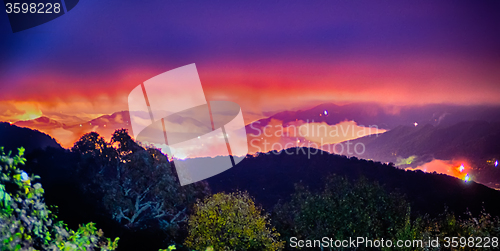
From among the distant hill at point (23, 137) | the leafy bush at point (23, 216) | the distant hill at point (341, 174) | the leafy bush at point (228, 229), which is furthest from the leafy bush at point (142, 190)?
the distant hill at point (341, 174)

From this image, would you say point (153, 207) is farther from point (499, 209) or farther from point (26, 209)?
point (499, 209)

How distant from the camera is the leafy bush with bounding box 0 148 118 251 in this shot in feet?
21.6

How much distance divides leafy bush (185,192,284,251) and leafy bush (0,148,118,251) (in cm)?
2037

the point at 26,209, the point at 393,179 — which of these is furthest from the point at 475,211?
the point at 26,209

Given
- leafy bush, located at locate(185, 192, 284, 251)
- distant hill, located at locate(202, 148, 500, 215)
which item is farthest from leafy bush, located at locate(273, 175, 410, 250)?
distant hill, located at locate(202, 148, 500, 215)

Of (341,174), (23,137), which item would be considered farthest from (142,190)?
(341,174)

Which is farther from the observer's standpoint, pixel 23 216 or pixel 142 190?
pixel 142 190

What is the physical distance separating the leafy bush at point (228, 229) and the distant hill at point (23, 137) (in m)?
70.1

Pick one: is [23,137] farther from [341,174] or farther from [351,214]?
[341,174]

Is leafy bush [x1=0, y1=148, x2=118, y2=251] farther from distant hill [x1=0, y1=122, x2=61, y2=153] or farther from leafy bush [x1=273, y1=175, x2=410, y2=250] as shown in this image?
distant hill [x1=0, y1=122, x2=61, y2=153]

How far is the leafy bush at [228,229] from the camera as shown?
2692 centimetres

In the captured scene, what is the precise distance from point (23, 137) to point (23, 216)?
9706 centimetres

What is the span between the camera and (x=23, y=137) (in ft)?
264

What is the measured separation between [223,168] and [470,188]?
403 ft
